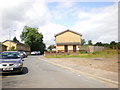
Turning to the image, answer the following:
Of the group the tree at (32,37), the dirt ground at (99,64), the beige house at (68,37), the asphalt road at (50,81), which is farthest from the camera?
the tree at (32,37)

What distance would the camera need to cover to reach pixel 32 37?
78.9m

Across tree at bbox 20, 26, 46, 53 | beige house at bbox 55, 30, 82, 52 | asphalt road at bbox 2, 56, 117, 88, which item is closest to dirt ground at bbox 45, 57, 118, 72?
asphalt road at bbox 2, 56, 117, 88

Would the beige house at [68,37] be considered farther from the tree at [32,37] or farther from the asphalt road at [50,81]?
the asphalt road at [50,81]

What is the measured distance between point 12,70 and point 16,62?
581 mm

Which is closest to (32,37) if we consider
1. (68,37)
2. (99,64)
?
(68,37)

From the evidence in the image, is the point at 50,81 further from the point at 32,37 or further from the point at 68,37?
the point at 32,37

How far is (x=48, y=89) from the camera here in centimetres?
714

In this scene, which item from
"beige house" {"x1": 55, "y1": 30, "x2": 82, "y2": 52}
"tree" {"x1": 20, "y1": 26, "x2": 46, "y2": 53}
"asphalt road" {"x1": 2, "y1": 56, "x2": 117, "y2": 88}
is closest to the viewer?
"asphalt road" {"x1": 2, "y1": 56, "x2": 117, "y2": 88}

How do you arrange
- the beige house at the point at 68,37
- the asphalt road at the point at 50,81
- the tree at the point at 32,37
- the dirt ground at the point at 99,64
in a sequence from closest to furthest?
the asphalt road at the point at 50,81 → the dirt ground at the point at 99,64 → the beige house at the point at 68,37 → the tree at the point at 32,37

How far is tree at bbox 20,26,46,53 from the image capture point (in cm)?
7819

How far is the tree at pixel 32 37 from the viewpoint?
257 ft

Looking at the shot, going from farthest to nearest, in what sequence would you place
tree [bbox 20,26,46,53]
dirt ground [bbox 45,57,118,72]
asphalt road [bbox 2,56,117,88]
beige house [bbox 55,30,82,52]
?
tree [bbox 20,26,46,53], beige house [bbox 55,30,82,52], dirt ground [bbox 45,57,118,72], asphalt road [bbox 2,56,117,88]

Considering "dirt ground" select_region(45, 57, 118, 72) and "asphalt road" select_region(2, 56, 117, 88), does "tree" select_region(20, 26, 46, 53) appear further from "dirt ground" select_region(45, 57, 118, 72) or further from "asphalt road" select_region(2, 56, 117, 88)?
"asphalt road" select_region(2, 56, 117, 88)

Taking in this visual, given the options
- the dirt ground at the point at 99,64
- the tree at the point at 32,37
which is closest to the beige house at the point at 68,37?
the tree at the point at 32,37
